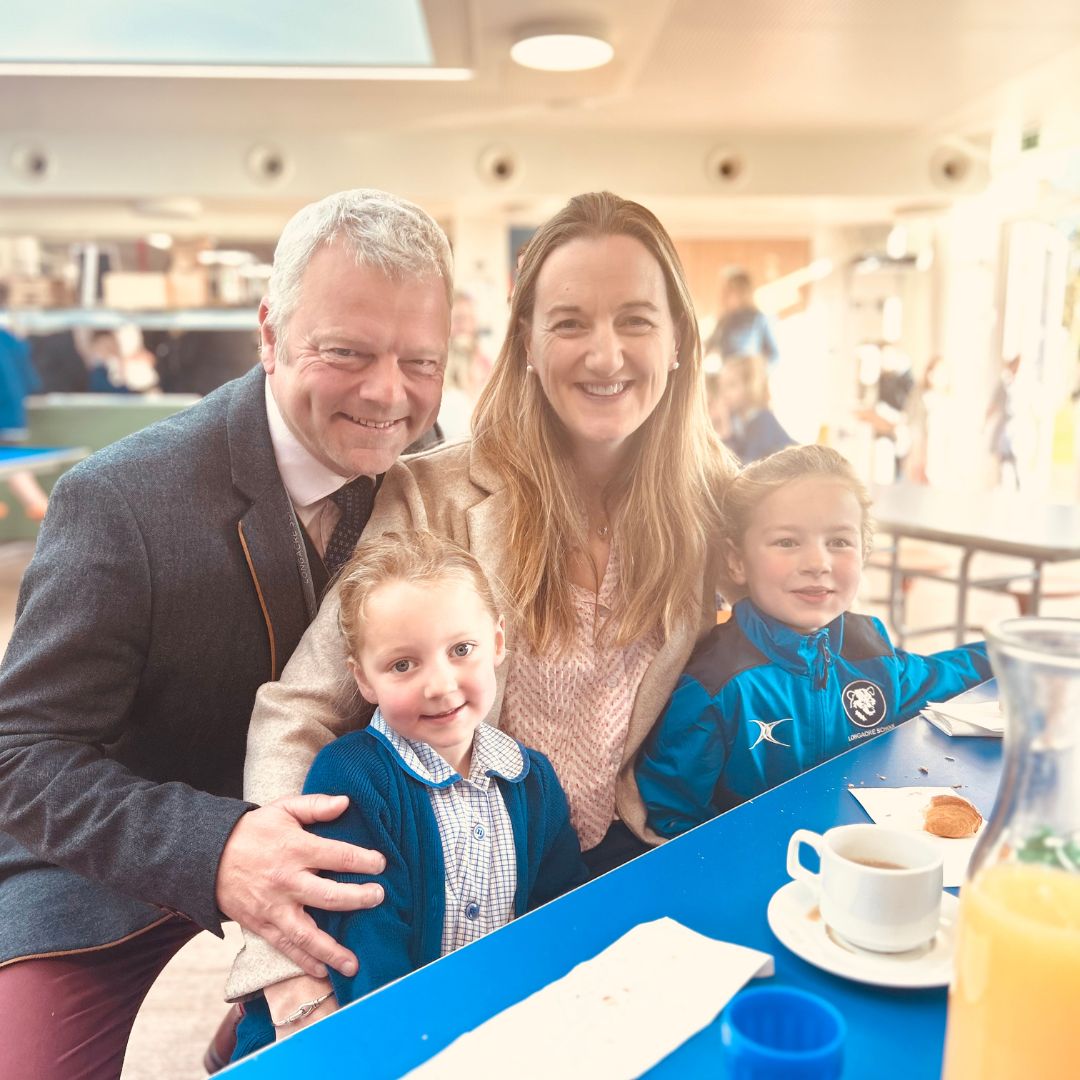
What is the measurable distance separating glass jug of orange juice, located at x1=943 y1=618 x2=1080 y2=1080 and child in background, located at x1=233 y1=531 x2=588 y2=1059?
64 cm

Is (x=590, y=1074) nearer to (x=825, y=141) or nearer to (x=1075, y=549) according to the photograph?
(x=1075, y=549)

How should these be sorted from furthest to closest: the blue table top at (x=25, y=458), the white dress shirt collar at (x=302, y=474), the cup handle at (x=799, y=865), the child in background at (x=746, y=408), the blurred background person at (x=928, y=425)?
the blurred background person at (x=928, y=425) → the blue table top at (x=25, y=458) → the child in background at (x=746, y=408) → the white dress shirt collar at (x=302, y=474) → the cup handle at (x=799, y=865)

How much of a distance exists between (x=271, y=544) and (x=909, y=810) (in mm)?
889

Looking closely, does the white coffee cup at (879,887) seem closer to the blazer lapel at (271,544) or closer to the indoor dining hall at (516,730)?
the indoor dining hall at (516,730)

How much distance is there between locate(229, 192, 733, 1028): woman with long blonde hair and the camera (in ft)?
4.61

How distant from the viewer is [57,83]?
5.27m

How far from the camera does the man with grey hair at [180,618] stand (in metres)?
1.24

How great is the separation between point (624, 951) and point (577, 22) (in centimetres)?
438

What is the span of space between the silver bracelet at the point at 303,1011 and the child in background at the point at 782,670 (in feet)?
1.73

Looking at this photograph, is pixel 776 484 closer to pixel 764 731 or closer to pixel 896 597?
pixel 764 731

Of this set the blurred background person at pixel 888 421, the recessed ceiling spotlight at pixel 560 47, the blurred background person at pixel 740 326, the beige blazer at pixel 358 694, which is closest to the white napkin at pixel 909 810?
the beige blazer at pixel 358 694

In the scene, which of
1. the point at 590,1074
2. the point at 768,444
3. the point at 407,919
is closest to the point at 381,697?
the point at 407,919

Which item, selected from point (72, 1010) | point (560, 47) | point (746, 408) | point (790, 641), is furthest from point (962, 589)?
point (72, 1010)

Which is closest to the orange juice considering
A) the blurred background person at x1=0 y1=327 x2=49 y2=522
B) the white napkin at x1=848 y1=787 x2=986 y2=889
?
the white napkin at x1=848 y1=787 x2=986 y2=889
